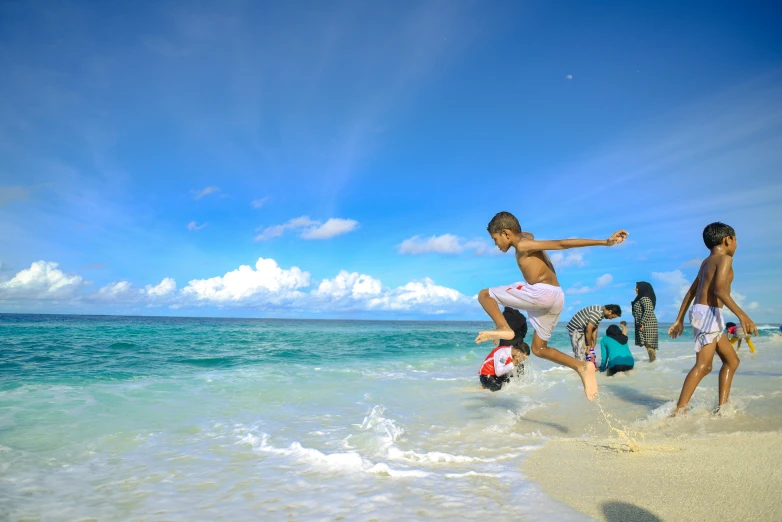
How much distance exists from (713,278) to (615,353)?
5121 mm

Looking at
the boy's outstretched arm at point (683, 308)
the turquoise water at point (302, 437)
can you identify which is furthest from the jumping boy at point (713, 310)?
the turquoise water at point (302, 437)

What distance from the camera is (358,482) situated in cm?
344

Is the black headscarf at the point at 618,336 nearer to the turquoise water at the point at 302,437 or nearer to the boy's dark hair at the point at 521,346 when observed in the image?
the turquoise water at the point at 302,437

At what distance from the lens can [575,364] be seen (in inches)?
191

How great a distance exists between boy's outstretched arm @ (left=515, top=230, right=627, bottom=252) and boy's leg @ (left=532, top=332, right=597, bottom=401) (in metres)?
0.95

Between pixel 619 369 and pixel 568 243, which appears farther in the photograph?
pixel 619 369

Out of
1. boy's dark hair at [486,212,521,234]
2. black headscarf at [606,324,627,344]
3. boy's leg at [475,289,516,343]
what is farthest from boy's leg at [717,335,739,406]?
black headscarf at [606,324,627,344]

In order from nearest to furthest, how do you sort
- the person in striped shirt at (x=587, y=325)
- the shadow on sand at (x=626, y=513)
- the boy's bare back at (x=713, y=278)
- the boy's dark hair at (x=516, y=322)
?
1. the shadow on sand at (x=626, y=513)
2. the boy's bare back at (x=713, y=278)
3. the boy's dark hair at (x=516, y=322)
4. the person in striped shirt at (x=587, y=325)

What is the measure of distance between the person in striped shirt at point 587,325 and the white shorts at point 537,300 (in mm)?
5344

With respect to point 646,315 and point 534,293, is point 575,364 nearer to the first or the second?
point 534,293

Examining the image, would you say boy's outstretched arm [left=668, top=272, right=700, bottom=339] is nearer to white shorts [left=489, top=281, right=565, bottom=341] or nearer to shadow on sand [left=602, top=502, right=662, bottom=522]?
white shorts [left=489, top=281, right=565, bottom=341]

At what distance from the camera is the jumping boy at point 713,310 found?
5031 mm

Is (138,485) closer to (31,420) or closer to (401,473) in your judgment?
(401,473)

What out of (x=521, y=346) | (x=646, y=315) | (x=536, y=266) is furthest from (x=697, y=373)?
(x=646, y=315)
